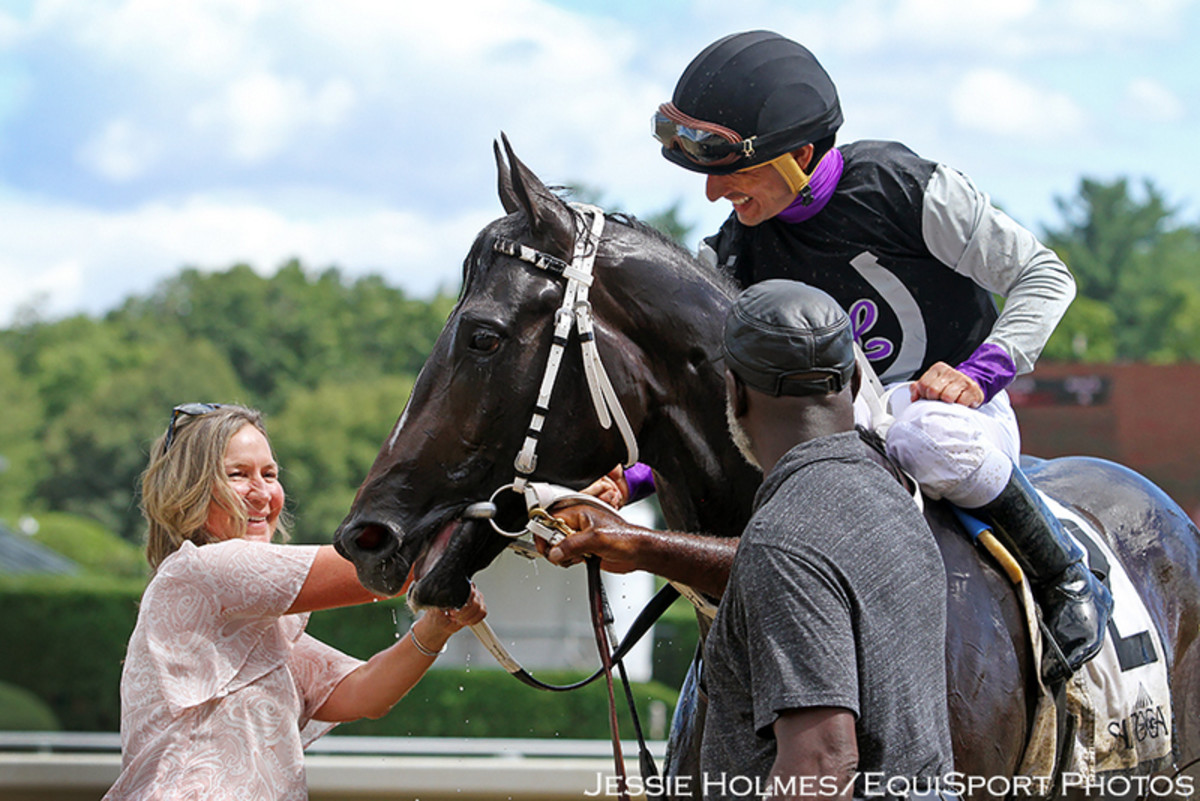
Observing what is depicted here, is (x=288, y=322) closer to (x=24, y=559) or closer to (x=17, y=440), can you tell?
(x=17, y=440)

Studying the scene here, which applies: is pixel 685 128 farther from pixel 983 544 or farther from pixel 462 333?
pixel 983 544

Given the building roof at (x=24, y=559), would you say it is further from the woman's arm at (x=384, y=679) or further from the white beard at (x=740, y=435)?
the white beard at (x=740, y=435)

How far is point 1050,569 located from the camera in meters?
2.51

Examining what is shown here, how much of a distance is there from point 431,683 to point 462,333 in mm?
13650

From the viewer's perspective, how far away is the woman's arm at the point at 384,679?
3.02 meters

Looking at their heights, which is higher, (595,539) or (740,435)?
(740,435)

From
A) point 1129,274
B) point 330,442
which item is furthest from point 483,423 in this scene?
point 1129,274

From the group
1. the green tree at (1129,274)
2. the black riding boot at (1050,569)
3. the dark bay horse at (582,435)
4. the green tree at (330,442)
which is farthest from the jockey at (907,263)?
the green tree at (1129,274)

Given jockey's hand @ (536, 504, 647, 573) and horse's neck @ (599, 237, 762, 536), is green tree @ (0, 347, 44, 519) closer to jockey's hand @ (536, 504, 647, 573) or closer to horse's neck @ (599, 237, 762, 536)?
horse's neck @ (599, 237, 762, 536)

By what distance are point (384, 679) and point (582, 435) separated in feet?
3.24

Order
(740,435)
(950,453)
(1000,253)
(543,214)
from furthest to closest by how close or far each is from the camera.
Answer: (1000,253) < (543,214) < (950,453) < (740,435)

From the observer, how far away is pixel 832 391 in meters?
1.86

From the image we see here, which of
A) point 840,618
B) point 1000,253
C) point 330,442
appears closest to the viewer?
point 840,618

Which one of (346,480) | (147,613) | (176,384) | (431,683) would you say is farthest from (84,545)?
(147,613)
